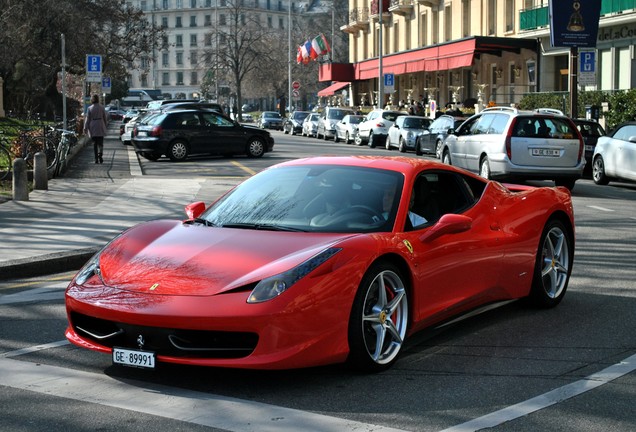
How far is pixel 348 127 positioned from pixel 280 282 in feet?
135

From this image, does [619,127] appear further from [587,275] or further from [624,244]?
[587,275]

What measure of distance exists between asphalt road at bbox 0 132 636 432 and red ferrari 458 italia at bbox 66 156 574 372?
0.67ft

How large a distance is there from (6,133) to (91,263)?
16.8 metres

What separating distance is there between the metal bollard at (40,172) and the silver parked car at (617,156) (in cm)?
1218

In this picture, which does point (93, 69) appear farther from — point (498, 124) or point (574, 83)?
point (498, 124)

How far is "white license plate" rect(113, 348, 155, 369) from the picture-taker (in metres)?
5.65

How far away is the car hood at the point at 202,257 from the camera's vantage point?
5.77 m

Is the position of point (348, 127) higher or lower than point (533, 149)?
higher

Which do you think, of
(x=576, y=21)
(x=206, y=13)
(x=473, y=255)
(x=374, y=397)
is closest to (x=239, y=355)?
(x=374, y=397)

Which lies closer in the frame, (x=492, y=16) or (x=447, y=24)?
(x=492, y=16)

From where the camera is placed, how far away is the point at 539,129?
20938mm

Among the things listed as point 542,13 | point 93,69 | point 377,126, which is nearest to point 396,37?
point 542,13

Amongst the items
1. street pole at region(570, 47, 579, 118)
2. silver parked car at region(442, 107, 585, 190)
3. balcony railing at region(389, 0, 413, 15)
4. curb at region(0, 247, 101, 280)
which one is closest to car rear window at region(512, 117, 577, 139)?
silver parked car at region(442, 107, 585, 190)

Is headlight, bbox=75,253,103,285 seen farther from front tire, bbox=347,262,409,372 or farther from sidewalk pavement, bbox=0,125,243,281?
sidewalk pavement, bbox=0,125,243,281
